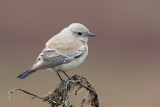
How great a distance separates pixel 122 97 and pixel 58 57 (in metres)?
5.70

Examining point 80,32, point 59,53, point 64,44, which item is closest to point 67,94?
point 59,53

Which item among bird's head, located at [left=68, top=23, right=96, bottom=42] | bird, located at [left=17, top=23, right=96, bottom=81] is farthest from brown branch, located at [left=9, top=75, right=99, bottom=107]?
bird's head, located at [left=68, top=23, right=96, bottom=42]

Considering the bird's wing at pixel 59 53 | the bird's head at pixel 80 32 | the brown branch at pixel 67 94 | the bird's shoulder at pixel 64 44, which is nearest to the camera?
the brown branch at pixel 67 94

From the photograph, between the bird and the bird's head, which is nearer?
the bird

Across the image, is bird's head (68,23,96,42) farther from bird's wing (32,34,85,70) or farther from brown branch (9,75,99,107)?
brown branch (9,75,99,107)

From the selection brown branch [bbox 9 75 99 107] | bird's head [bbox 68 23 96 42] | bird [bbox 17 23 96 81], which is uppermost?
bird's head [bbox 68 23 96 42]

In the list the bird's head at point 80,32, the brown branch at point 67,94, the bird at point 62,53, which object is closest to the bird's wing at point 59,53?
the bird at point 62,53

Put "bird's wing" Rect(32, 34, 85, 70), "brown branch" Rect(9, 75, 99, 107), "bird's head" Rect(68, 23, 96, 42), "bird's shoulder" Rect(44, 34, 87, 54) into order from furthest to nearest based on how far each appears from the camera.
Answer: "bird's head" Rect(68, 23, 96, 42)
"bird's shoulder" Rect(44, 34, 87, 54)
"bird's wing" Rect(32, 34, 85, 70)
"brown branch" Rect(9, 75, 99, 107)

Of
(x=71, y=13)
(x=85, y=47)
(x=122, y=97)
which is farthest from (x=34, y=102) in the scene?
(x=71, y=13)

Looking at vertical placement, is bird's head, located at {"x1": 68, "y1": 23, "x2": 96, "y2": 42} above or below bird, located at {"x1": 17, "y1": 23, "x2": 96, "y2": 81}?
above

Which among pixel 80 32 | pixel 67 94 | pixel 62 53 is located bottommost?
pixel 67 94

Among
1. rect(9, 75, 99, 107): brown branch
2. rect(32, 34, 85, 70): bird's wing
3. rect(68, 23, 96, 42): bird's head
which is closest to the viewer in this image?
rect(9, 75, 99, 107): brown branch

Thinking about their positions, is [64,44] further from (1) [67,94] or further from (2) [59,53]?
(1) [67,94]

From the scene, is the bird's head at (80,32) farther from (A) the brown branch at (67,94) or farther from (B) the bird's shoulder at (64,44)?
(A) the brown branch at (67,94)
